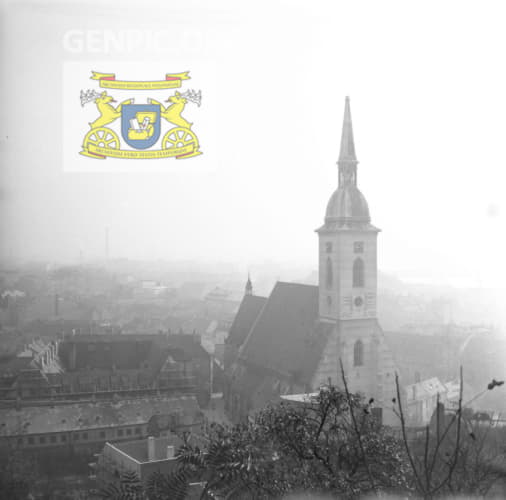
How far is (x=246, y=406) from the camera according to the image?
15133 mm

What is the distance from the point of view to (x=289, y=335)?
654 inches

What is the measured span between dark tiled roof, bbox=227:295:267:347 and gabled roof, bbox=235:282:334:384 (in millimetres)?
913

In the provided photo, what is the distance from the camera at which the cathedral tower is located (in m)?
14.9

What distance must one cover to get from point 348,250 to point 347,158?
93.8 inches

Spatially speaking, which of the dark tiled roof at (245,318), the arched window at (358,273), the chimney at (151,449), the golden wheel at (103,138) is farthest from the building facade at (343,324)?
the golden wheel at (103,138)

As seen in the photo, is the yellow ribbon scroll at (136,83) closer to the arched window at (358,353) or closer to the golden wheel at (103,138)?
the golden wheel at (103,138)

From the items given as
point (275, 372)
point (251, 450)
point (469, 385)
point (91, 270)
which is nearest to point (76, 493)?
point (91, 270)

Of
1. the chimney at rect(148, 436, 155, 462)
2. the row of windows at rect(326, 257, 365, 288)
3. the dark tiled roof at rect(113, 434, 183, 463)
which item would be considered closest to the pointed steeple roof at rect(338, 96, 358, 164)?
the row of windows at rect(326, 257, 365, 288)

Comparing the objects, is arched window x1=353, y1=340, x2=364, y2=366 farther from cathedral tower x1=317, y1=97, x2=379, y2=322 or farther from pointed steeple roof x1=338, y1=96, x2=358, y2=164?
pointed steeple roof x1=338, y1=96, x2=358, y2=164

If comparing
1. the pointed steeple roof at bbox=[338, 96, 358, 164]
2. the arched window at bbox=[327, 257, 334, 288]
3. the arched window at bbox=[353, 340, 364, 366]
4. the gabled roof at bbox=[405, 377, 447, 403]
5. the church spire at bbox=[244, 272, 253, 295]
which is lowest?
the gabled roof at bbox=[405, 377, 447, 403]

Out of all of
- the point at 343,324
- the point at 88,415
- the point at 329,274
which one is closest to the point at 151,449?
the point at 88,415

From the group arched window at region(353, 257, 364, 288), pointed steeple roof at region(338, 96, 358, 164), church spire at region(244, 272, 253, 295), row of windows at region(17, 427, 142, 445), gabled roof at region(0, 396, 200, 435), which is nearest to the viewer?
row of windows at region(17, 427, 142, 445)

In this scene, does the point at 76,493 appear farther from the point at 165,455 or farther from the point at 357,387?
the point at 357,387

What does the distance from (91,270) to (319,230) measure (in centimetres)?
598
